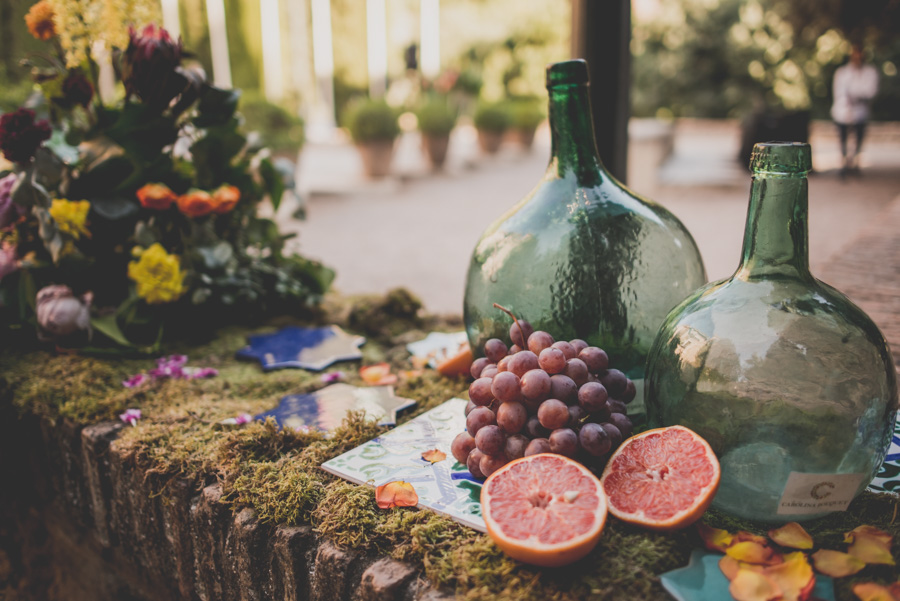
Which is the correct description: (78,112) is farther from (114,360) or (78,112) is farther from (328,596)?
(328,596)

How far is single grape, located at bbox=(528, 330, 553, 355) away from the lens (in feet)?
3.40

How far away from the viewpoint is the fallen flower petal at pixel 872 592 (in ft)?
2.52

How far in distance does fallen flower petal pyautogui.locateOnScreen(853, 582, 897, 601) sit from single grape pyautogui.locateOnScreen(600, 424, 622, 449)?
0.34 m

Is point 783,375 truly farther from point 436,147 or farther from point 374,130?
point 436,147

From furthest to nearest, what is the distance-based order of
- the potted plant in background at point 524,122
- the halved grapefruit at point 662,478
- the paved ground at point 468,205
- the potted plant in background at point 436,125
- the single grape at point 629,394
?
the potted plant in background at point 524,122 → the potted plant in background at point 436,125 → the paved ground at point 468,205 → the single grape at point 629,394 → the halved grapefruit at point 662,478

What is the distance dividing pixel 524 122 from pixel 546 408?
13030 mm

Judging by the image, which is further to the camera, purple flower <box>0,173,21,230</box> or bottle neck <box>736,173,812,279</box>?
purple flower <box>0,173,21,230</box>

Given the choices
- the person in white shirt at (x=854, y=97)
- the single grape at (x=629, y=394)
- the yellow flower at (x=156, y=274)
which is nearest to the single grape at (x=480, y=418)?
the single grape at (x=629, y=394)

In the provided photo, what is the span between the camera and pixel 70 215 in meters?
1.71

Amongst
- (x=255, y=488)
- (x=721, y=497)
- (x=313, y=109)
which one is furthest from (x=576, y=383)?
(x=313, y=109)

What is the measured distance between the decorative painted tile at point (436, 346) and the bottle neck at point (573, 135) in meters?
0.60

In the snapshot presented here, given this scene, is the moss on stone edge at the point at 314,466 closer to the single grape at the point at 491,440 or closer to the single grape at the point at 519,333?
the single grape at the point at 491,440

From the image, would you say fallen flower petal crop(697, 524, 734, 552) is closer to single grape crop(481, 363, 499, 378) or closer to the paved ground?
single grape crop(481, 363, 499, 378)

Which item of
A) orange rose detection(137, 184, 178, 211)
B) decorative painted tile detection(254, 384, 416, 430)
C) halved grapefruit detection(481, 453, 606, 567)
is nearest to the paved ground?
orange rose detection(137, 184, 178, 211)
